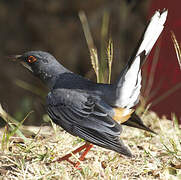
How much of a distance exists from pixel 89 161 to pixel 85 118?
477 mm

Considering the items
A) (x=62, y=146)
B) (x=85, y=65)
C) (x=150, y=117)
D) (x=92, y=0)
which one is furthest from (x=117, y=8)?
(x=62, y=146)

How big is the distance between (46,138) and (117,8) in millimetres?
6659

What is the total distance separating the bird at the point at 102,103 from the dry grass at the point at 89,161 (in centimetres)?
17

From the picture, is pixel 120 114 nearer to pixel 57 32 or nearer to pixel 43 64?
pixel 43 64

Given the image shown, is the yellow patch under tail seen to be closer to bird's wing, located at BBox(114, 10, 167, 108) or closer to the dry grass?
bird's wing, located at BBox(114, 10, 167, 108)

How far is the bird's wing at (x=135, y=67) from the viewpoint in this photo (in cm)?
320

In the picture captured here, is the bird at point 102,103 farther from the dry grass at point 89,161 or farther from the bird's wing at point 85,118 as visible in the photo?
the dry grass at point 89,161

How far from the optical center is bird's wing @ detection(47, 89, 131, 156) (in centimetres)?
308

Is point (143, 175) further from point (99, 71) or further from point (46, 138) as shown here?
point (99, 71)

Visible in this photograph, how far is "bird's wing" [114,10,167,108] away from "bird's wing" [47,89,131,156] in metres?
0.20

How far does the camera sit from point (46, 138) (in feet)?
13.0

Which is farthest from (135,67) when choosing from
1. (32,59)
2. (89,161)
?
(32,59)

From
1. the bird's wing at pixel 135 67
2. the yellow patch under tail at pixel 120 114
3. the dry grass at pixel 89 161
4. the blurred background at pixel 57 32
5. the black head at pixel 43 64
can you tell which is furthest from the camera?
the blurred background at pixel 57 32

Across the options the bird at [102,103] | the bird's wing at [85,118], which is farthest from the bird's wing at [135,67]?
the bird's wing at [85,118]
